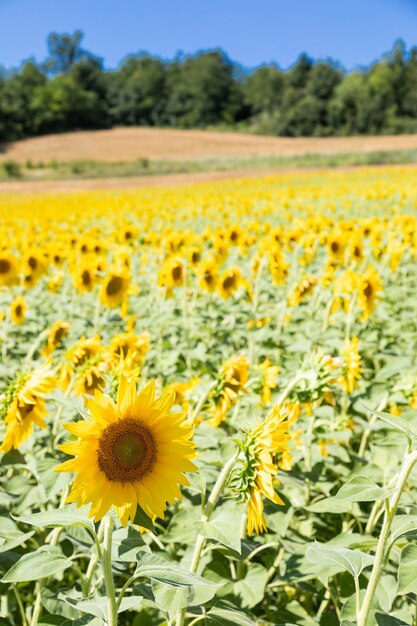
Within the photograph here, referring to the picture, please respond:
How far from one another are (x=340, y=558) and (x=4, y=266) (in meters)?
3.53

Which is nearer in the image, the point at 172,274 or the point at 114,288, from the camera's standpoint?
the point at 114,288

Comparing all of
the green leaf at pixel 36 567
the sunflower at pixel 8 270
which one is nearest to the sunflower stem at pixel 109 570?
the green leaf at pixel 36 567

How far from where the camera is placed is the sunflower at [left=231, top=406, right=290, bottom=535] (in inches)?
48.6

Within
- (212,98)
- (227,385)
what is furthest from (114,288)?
(212,98)

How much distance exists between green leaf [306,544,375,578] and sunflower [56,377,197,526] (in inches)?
13.4

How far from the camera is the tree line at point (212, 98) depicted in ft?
209

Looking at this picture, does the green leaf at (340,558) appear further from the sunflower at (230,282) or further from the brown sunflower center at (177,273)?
the brown sunflower center at (177,273)

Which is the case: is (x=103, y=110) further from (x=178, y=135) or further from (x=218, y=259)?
(x=218, y=259)

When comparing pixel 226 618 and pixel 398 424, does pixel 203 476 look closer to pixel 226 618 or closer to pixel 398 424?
pixel 226 618

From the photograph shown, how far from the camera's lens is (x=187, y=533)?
1.65 meters

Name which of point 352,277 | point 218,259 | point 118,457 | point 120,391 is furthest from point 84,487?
point 218,259

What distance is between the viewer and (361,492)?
3.56 feet

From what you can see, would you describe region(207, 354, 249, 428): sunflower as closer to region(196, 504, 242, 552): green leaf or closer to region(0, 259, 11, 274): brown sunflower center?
region(196, 504, 242, 552): green leaf

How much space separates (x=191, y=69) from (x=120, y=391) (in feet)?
292
